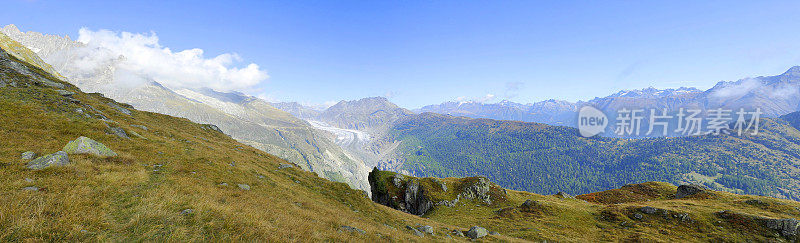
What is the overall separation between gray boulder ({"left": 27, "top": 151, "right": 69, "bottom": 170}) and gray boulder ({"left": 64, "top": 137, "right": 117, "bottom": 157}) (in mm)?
2365

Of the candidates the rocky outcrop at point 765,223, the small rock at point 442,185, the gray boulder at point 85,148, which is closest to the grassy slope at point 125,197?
the gray boulder at point 85,148

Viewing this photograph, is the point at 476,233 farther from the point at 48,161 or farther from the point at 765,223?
the point at 765,223

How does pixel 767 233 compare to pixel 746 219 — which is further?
pixel 746 219

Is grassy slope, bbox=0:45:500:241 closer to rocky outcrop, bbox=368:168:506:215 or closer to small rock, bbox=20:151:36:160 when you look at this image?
small rock, bbox=20:151:36:160

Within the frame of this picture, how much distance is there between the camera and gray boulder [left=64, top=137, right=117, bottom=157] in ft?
47.1

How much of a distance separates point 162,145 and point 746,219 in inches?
2863

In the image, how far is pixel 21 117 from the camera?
63.7 feet

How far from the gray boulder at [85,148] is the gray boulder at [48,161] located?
2.36 meters

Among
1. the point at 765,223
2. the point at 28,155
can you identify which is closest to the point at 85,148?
the point at 28,155

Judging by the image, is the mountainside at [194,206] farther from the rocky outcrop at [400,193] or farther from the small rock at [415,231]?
the rocky outcrop at [400,193]

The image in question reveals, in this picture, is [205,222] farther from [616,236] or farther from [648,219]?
[648,219]

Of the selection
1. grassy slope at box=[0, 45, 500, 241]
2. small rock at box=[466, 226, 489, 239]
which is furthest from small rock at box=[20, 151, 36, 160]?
small rock at box=[466, 226, 489, 239]

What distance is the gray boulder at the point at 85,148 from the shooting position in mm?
14367

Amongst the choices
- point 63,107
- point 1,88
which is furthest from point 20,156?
point 1,88
